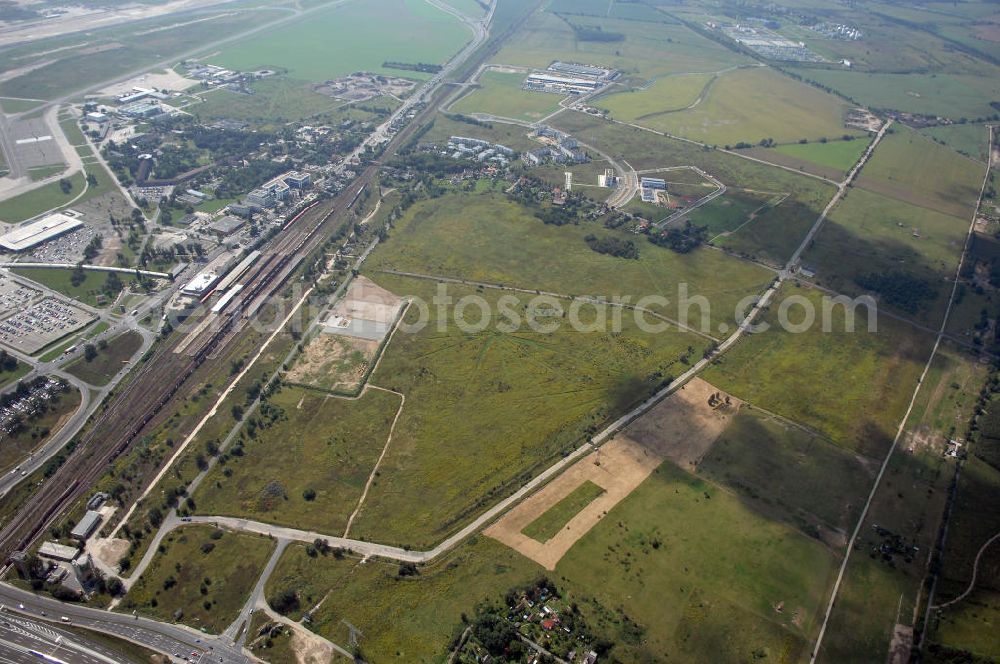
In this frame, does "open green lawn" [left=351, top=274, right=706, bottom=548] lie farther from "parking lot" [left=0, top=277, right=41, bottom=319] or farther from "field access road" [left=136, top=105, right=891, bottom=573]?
"parking lot" [left=0, top=277, right=41, bottom=319]

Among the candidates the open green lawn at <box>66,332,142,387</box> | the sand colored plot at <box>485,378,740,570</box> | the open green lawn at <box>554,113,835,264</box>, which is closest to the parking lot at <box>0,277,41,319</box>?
the open green lawn at <box>66,332,142,387</box>

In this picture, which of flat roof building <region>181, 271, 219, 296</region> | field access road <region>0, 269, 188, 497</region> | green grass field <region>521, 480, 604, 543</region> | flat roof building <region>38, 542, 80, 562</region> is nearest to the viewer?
flat roof building <region>38, 542, 80, 562</region>

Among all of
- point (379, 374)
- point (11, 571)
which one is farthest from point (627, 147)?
point (11, 571)

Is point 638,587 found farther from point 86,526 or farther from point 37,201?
point 37,201

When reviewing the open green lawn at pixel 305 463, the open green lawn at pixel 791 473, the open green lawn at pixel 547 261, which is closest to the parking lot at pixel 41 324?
the open green lawn at pixel 305 463

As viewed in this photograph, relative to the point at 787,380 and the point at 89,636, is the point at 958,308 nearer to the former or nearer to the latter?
the point at 787,380

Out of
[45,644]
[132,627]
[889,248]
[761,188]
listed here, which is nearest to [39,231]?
[45,644]
